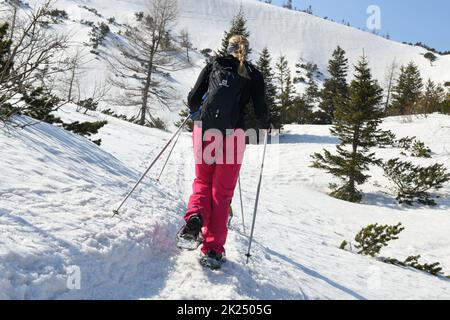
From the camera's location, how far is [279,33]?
7269 cm

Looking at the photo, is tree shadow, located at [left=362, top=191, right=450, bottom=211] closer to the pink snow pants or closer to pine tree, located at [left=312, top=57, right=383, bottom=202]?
pine tree, located at [left=312, top=57, right=383, bottom=202]

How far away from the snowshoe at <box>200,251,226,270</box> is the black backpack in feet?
3.83

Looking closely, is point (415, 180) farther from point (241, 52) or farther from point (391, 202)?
point (241, 52)

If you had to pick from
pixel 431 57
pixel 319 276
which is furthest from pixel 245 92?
pixel 431 57

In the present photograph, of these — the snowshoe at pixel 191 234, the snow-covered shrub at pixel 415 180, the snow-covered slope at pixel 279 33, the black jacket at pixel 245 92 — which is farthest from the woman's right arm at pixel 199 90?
the snow-covered slope at pixel 279 33

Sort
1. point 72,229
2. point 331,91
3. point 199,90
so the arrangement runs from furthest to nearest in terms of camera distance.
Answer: point 331,91 → point 199,90 → point 72,229

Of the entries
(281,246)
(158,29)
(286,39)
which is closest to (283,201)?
(281,246)

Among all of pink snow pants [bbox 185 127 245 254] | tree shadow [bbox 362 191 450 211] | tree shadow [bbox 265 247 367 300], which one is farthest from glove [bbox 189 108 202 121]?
tree shadow [bbox 362 191 450 211]

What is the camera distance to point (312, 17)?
3280 inches

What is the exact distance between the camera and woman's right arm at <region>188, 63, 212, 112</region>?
3799 mm

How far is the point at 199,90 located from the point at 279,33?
7368 cm
